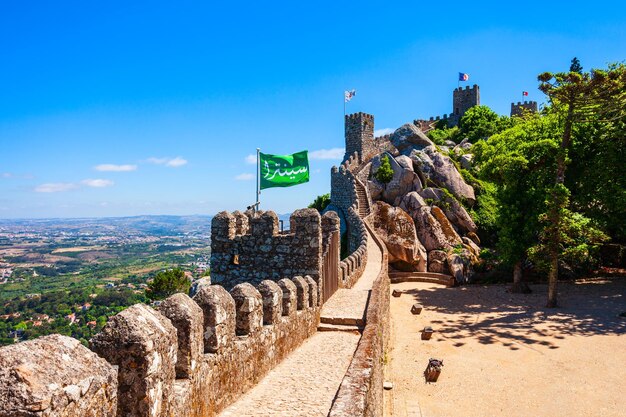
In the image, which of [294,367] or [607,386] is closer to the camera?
[294,367]

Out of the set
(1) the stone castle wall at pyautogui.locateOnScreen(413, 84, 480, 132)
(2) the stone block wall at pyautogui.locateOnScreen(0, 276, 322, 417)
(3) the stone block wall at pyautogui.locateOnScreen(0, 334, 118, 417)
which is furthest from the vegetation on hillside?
(1) the stone castle wall at pyautogui.locateOnScreen(413, 84, 480, 132)

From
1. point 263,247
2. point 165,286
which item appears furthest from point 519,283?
point 165,286

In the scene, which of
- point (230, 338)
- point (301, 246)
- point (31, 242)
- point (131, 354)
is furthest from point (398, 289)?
point (31, 242)

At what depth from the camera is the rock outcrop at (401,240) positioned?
27828 mm

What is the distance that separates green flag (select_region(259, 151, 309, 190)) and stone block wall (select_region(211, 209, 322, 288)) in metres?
6.11

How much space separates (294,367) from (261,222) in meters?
4.16

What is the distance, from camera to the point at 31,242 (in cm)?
18800

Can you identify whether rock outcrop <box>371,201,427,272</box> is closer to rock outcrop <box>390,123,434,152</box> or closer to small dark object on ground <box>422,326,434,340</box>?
rock outcrop <box>390,123,434,152</box>

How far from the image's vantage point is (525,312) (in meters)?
19.8

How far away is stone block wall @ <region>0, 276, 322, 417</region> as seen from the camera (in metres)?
2.06

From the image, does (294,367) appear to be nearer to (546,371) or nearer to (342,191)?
(546,371)

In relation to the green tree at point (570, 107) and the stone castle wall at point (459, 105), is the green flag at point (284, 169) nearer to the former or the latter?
the green tree at point (570, 107)

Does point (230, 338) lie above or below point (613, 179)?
below

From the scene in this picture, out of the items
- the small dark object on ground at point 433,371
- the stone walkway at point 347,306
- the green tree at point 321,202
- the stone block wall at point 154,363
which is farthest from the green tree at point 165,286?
the stone block wall at point 154,363
